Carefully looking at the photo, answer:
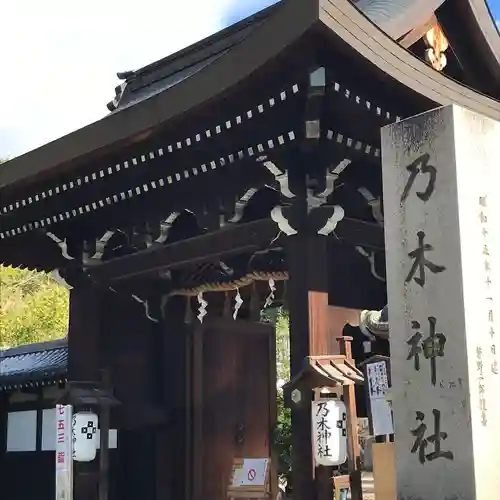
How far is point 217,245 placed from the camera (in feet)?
23.5

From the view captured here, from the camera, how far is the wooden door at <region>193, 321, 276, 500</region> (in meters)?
8.95

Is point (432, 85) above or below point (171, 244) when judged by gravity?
above

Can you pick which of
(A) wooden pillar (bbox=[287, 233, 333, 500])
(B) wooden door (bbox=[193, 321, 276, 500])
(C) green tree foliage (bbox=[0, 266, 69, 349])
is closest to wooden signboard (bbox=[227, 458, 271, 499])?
(B) wooden door (bbox=[193, 321, 276, 500])

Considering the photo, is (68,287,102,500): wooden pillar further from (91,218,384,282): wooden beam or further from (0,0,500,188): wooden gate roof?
(0,0,500,188): wooden gate roof

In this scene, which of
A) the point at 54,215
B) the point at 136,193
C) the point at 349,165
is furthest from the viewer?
the point at 54,215

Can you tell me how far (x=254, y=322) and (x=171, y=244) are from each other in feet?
7.83

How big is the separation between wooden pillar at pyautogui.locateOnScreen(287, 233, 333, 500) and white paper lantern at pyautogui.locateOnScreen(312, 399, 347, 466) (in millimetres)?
122

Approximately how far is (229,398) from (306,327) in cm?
335

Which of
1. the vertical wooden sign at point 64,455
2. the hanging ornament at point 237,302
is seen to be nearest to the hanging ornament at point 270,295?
the hanging ornament at point 237,302

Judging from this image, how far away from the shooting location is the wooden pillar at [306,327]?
6020 millimetres

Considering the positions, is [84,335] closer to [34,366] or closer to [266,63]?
[34,366]

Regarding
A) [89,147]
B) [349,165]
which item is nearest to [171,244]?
[89,147]

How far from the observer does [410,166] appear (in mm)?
4457

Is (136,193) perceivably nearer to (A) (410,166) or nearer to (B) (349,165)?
(B) (349,165)
